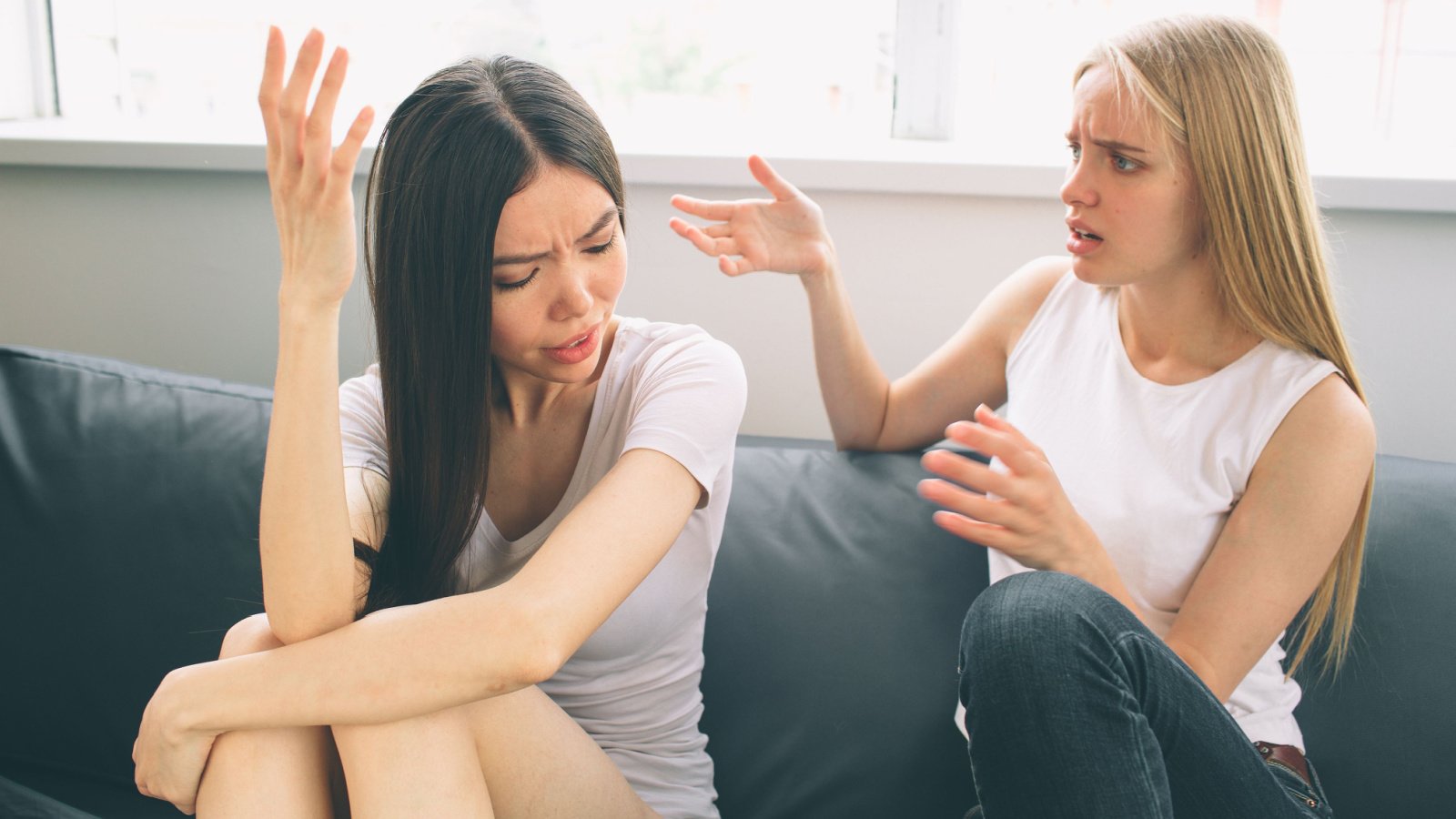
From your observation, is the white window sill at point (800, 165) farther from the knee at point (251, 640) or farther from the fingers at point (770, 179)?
the knee at point (251, 640)

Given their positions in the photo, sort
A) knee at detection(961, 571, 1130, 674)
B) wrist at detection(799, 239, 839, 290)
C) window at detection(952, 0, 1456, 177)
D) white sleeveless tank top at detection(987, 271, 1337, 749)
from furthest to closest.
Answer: window at detection(952, 0, 1456, 177) → wrist at detection(799, 239, 839, 290) → white sleeveless tank top at detection(987, 271, 1337, 749) → knee at detection(961, 571, 1130, 674)

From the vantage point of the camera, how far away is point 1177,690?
101 centimetres

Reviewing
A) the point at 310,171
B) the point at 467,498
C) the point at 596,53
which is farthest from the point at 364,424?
the point at 596,53

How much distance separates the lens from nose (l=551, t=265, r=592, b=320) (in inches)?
43.8

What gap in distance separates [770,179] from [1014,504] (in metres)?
0.49

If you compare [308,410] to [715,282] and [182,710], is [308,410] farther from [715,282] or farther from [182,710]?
[715,282]

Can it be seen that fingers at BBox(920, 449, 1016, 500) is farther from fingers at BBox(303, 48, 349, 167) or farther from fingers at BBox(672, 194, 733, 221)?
fingers at BBox(303, 48, 349, 167)

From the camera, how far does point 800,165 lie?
175cm

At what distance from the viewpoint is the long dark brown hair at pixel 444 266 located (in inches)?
42.8

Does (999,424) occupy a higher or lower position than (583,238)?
lower

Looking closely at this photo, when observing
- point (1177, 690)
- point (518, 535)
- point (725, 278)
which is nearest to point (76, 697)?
point (518, 535)

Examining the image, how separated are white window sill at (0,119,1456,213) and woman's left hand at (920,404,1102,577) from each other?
704 mm

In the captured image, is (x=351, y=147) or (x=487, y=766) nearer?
(x=351, y=147)

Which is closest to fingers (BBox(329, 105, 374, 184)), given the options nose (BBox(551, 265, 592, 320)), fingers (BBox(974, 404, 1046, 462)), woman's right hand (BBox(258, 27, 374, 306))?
woman's right hand (BBox(258, 27, 374, 306))
